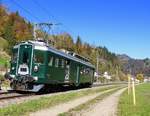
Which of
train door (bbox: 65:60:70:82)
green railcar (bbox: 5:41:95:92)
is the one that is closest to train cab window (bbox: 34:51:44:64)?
green railcar (bbox: 5:41:95:92)

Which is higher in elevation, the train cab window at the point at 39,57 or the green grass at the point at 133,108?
the train cab window at the point at 39,57

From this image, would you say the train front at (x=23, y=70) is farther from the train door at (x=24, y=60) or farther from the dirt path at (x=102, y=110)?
the dirt path at (x=102, y=110)

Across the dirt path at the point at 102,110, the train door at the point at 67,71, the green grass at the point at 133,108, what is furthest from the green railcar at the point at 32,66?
the dirt path at the point at 102,110

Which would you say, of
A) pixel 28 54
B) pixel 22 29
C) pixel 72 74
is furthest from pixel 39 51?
pixel 22 29

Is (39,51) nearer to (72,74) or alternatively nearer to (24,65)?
(24,65)

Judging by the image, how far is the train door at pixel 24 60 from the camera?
31031 millimetres

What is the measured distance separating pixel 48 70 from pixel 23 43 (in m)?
2.65

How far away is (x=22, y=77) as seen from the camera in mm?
30469

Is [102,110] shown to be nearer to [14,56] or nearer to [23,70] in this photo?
[23,70]

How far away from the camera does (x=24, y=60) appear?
31438 millimetres

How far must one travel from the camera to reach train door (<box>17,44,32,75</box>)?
3103 cm

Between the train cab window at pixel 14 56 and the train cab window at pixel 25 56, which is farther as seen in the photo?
the train cab window at pixel 14 56

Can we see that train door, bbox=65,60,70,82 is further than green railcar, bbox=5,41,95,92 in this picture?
Yes

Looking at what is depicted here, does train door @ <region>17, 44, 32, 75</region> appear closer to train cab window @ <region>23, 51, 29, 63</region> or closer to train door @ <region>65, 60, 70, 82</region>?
train cab window @ <region>23, 51, 29, 63</region>
